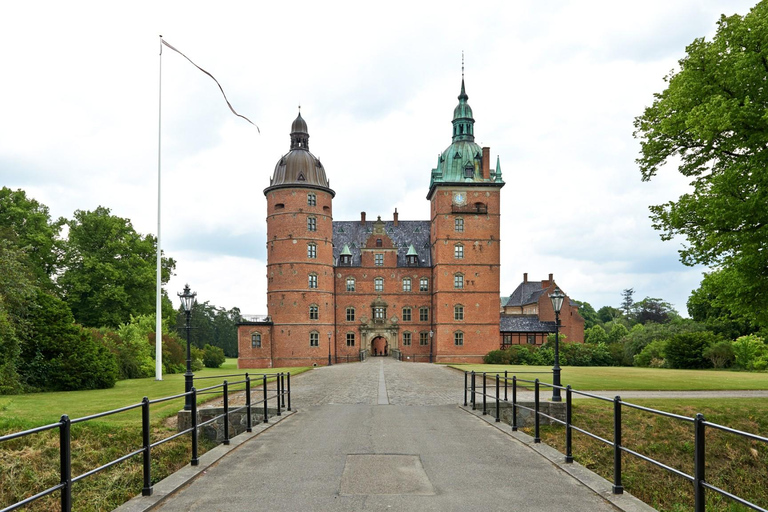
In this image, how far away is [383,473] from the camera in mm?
7609

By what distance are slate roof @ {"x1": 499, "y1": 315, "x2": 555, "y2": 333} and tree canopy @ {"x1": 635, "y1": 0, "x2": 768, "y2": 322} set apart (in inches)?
1526

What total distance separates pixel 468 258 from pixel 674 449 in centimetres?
3752

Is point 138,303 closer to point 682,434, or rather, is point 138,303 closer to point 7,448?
point 7,448

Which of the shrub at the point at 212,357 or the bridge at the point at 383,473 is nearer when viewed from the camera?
the bridge at the point at 383,473

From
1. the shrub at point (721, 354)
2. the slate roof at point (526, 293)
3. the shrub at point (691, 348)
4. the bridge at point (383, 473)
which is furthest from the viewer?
the slate roof at point (526, 293)

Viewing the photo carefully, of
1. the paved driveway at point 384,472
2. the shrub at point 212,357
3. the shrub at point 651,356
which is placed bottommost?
the shrub at point 212,357

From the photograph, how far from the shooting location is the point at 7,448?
38.8 feet

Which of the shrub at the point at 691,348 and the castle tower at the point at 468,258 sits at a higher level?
the castle tower at the point at 468,258

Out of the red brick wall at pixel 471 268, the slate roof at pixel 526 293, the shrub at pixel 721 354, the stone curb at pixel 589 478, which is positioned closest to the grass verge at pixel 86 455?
the stone curb at pixel 589 478

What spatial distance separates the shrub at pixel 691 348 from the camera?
40250 millimetres

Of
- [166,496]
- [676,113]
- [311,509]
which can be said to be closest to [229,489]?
[166,496]

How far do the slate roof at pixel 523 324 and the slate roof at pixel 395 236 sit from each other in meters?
9.80

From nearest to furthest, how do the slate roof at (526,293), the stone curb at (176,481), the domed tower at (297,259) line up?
the stone curb at (176,481) → the domed tower at (297,259) → the slate roof at (526,293)

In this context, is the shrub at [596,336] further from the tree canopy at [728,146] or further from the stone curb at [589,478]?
the stone curb at [589,478]
